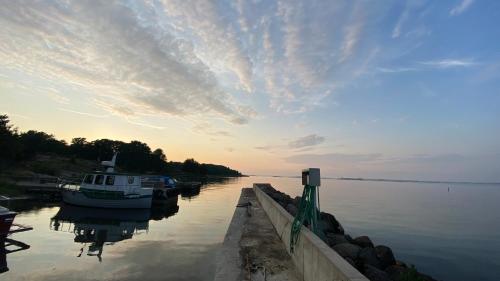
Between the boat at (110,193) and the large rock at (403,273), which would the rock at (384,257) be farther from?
the boat at (110,193)

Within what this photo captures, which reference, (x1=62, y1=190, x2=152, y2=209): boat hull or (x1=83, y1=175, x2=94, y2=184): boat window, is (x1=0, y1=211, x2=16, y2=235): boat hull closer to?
(x1=62, y1=190, x2=152, y2=209): boat hull

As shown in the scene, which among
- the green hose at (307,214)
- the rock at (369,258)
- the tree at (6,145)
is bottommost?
the rock at (369,258)

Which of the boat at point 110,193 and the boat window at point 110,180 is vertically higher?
the boat window at point 110,180

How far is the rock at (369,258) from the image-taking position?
35.3ft

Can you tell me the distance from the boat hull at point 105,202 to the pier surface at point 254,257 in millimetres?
14781

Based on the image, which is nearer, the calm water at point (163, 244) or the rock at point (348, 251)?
the rock at point (348, 251)

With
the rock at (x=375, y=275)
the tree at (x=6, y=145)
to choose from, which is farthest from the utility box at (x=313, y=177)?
the tree at (x=6, y=145)

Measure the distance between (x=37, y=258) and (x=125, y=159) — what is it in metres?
106

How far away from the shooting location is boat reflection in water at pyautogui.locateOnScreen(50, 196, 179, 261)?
669 inches

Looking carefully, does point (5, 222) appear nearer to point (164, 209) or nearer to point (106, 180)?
point (106, 180)

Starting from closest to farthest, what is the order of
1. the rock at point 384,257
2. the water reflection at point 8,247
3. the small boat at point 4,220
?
the rock at point 384,257
the water reflection at point 8,247
the small boat at point 4,220

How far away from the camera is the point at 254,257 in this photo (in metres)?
10.7

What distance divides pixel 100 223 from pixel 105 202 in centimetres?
554

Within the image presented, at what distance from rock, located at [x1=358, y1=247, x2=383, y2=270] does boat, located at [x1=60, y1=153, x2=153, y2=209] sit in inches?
842
